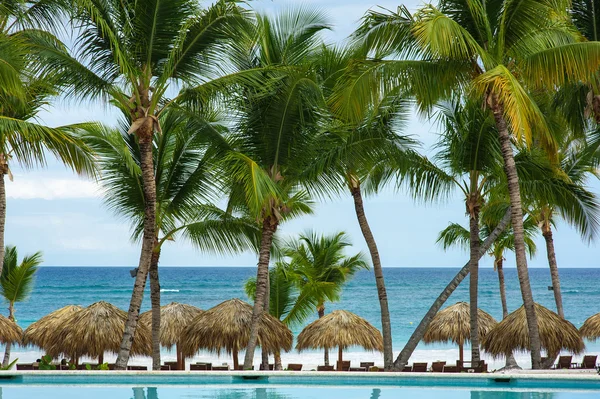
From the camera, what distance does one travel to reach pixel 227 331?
54.5ft

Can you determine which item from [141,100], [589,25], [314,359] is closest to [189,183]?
[141,100]

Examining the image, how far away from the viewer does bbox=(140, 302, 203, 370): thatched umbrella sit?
1964 cm

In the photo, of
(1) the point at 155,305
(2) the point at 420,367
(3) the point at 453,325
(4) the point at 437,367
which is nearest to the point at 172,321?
(1) the point at 155,305

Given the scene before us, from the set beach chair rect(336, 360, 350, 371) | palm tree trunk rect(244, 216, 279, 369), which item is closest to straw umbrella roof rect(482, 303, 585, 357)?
palm tree trunk rect(244, 216, 279, 369)

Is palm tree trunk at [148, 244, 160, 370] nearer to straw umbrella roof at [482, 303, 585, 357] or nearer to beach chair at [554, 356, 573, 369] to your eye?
straw umbrella roof at [482, 303, 585, 357]

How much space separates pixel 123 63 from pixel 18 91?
2.26m

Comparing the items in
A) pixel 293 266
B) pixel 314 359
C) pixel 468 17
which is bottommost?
pixel 314 359

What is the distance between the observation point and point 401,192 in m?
14.6

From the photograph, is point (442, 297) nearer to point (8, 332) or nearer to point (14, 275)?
point (8, 332)

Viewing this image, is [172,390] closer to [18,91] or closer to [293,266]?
[18,91]

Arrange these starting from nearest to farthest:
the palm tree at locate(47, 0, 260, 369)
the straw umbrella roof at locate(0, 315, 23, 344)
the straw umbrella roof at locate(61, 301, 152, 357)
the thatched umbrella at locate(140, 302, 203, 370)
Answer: the palm tree at locate(47, 0, 260, 369) → the straw umbrella roof at locate(61, 301, 152, 357) → the straw umbrella roof at locate(0, 315, 23, 344) → the thatched umbrella at locate(140, 302, 203, 370)

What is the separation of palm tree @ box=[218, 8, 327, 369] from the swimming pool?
2.01 metres

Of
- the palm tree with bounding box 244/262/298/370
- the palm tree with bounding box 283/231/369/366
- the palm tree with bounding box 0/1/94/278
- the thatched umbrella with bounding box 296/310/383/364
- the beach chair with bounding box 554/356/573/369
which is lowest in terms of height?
the beach chair with bounding box 554/356/573/369

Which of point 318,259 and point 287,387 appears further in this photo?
point 318,259
